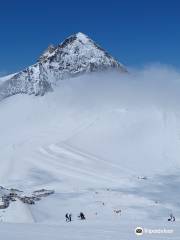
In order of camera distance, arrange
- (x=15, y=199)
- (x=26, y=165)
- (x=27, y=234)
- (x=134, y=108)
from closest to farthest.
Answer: (x=27, y=234)
(x=15, y=199)
(x=26, y=165)
(x=134, y=108)

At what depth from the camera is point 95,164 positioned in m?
123

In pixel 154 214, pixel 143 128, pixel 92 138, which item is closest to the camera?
pixel 154 214

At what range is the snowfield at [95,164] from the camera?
202 feet

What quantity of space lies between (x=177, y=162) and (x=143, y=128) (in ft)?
92.4

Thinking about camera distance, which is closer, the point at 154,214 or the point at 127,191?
the point at 154,214

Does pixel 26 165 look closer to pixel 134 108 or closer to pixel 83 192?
pixel 83 192

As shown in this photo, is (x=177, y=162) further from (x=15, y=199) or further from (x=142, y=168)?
(x=15, y=199)

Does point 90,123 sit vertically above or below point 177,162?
above

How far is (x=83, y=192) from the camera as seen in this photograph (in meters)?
91.1

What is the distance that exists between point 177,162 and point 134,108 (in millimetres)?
49512

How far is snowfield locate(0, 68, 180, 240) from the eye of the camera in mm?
61469

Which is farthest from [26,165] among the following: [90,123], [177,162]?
[90,123]

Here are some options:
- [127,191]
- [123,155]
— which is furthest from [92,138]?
[127,191]

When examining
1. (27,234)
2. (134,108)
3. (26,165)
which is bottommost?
(27,234)
